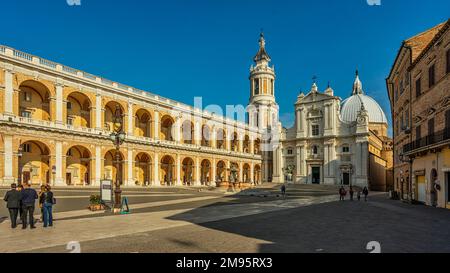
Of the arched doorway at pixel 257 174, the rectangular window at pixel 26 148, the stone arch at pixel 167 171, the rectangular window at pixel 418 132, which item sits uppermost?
the rectangular window at pixel 418 132

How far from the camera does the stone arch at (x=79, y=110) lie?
140 ft

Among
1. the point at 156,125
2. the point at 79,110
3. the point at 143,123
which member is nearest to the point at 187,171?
the point at 156,125

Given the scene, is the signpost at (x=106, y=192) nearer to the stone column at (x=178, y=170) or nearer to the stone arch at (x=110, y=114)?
the stone arch at (x=110, y=114)

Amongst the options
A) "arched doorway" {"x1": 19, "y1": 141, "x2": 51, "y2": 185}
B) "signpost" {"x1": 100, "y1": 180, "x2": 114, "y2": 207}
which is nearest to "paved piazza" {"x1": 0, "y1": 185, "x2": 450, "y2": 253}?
"signpost" {"x1": 100, "y1": 180, "x2": 114, "y2": 207}

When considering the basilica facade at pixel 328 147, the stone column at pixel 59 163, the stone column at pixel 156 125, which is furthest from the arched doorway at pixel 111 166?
the basilica facade at pixel 328 147

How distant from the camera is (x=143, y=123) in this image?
A: 53.5 meters

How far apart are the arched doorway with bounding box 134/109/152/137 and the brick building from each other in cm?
3612

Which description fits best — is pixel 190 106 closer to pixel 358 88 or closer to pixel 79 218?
pixel 79 218

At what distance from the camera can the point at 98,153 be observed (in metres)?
42.5

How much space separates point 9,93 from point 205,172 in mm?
38881

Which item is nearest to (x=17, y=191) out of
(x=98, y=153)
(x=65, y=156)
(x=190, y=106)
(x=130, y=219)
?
(x=130, y=219)

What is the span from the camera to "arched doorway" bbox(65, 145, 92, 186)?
42.0 metres

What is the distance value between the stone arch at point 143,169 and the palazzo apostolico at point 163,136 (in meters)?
0.17
